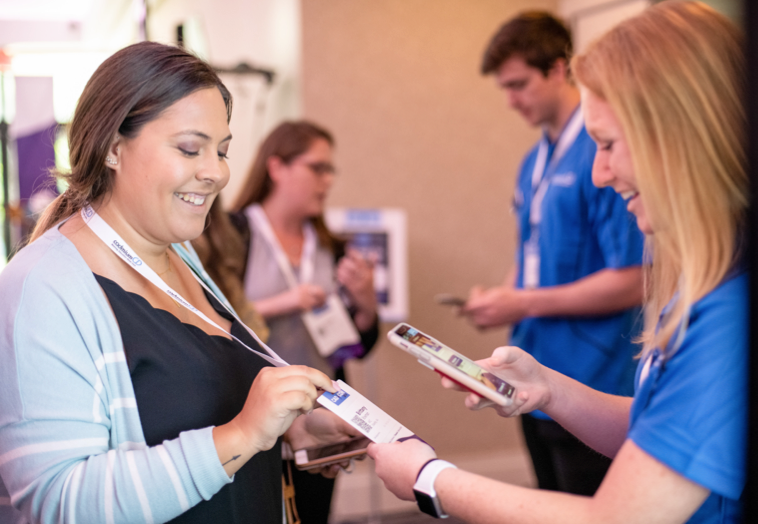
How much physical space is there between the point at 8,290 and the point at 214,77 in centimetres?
52

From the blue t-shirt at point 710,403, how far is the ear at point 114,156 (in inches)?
37.1

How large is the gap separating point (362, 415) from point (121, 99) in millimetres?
673

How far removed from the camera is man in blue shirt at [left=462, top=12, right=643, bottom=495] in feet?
6.10

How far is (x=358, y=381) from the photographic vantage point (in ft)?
11.5

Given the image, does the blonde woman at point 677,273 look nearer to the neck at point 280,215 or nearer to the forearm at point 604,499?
the forearm at point 604,499

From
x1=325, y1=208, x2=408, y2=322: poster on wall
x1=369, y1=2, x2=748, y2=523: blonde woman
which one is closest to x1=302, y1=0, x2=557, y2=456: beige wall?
x1=325, y1=208, x2=408, y2=322: poster on wall

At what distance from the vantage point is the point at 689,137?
87cm

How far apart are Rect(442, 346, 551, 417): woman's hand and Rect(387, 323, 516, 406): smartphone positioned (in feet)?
0.28

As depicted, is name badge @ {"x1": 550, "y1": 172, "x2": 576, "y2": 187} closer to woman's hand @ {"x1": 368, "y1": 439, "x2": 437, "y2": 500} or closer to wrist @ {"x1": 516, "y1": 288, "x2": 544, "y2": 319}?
wrist @ {"x1": 516, "y1": 288, "x2": 544, "y2": 319}

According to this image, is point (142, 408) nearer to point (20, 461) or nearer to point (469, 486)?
point (20, 461)

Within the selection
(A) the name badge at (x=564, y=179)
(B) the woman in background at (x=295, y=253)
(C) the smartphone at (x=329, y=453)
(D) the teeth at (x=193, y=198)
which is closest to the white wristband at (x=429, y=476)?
(C) the smartphone at (x=329, y=453)

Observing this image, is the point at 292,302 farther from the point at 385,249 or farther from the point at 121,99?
the point at 121,99

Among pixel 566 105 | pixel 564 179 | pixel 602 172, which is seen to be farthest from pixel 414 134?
pixel 602 172

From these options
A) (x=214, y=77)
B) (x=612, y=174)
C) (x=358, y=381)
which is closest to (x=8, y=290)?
(x=214, y=77)
